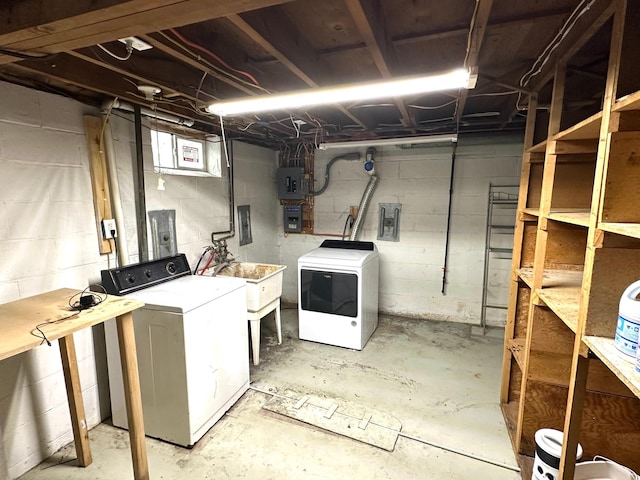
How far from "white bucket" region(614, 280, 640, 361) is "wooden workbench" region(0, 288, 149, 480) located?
1798 mm

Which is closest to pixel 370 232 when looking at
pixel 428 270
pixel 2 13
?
pixel 428 270

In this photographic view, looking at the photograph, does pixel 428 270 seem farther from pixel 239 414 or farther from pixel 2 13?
pixel 2 13

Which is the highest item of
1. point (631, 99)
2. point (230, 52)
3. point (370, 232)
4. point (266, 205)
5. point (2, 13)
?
point (230, 52)

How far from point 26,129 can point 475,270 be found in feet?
13.1

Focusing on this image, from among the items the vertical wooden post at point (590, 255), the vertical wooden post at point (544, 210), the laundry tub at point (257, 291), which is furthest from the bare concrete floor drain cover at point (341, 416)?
the vertical wooden post at point (590, 255)

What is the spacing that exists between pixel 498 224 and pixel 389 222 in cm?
118

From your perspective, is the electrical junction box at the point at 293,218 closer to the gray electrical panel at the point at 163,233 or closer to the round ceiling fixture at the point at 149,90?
the gray electrical panel at the point at 163,233

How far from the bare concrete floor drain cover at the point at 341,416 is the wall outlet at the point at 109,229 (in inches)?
63.1

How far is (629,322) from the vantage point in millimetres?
902

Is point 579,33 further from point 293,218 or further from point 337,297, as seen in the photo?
point 293,218

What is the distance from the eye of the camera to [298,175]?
13.5 feet

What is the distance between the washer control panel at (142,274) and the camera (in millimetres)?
1971

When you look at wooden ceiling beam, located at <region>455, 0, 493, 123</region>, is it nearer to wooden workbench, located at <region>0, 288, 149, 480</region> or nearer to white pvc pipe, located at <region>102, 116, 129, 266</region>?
wooden workbench, located at <region>0, 288, 149, 480</region>

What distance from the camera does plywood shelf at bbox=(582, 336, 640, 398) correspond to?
823 millimetres
